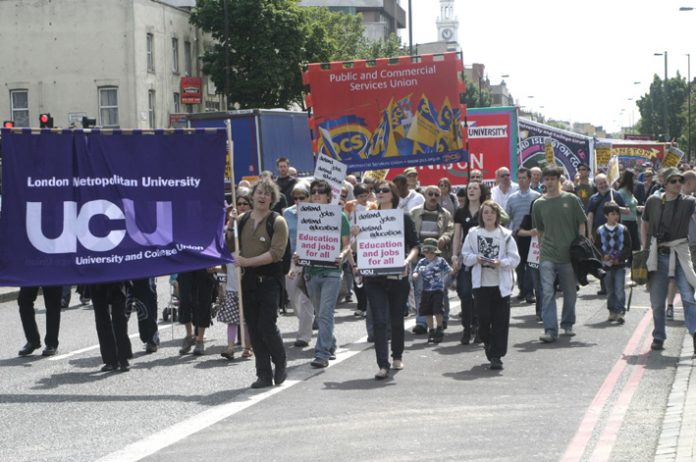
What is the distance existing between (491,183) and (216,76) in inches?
1504

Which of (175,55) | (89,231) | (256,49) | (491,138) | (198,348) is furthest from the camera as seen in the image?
(256,49)

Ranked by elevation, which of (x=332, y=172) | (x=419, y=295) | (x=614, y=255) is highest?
(x=332, y=172)

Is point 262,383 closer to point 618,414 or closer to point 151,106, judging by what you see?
point 618,414

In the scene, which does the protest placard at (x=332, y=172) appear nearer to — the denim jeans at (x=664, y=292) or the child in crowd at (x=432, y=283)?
the child in crowd at (x=432, y=283)

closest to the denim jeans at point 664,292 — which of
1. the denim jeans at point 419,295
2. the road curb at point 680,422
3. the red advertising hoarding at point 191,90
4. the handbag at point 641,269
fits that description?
the handbag at point 641,269

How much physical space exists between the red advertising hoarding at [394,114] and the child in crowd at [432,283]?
21.1 feet

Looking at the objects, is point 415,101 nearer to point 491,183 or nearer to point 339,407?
point 491,183

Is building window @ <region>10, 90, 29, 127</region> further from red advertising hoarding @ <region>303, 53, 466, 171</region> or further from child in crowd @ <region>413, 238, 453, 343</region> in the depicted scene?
child in crowd @ <region>413, 238, 453, 343</region>

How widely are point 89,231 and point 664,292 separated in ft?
18.4

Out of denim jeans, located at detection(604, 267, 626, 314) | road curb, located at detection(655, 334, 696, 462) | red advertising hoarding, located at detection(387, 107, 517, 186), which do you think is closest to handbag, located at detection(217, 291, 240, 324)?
road curb, located at detection(655, 334, 696, 462)

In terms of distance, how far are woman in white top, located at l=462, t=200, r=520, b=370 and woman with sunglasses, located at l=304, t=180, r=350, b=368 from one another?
1263 mm

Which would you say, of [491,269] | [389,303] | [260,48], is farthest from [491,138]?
[260,48]

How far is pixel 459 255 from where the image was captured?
1440 centimetres

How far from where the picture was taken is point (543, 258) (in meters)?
14.0
